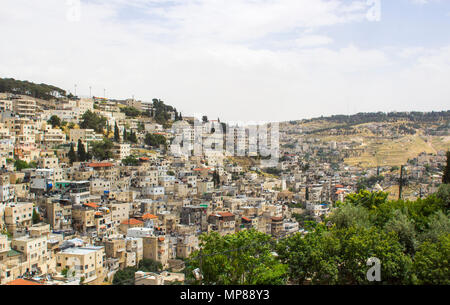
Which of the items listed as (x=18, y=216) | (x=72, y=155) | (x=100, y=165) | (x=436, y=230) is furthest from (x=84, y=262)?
(x=72, y=155)

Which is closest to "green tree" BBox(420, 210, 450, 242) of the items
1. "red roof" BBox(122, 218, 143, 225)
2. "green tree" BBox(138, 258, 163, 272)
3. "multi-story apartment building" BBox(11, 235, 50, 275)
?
"green tree" BBox(138, 258, 163, 272)

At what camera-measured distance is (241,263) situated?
219 inches

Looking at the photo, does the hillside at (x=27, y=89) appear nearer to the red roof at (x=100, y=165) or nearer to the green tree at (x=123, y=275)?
the red roof at (x=100, y=165)

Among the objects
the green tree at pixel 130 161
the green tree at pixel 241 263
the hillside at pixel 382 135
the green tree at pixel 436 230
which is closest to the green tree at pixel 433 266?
the green tree at pixel 436 230

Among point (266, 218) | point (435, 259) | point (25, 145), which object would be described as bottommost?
point (266, 218)

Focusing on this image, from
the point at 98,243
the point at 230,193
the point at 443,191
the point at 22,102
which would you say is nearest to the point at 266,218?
the point at 230,193

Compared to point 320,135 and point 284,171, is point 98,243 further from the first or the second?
point 320,135

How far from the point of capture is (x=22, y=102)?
83.4 ft

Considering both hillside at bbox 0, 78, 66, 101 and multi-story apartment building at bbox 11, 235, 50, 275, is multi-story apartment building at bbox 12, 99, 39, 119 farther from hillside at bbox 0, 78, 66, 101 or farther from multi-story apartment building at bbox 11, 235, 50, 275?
multi-story apartment building at bbox 11, 235, 50, 275

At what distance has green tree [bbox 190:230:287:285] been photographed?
17.4ft

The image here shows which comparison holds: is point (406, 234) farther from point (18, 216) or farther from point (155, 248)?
point (18, 216)
